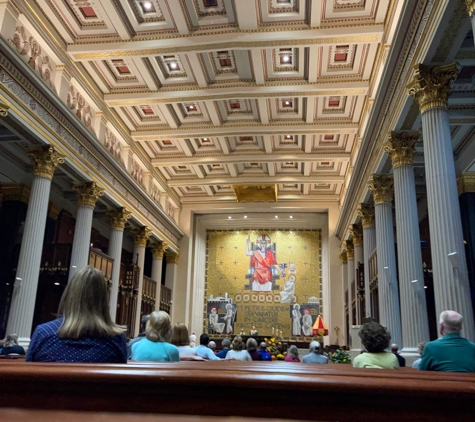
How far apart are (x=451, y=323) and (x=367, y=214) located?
10338 millimetres

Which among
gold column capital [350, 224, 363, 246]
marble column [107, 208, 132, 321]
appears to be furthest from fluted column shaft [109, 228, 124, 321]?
gold column capital [350, 224, 363, 246]

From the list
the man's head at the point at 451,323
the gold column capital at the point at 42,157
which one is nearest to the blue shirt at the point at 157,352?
the man's head at the point at 451,323

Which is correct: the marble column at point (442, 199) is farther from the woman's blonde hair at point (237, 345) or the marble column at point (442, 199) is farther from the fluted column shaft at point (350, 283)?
the fluted column shaft at point (350, 283)

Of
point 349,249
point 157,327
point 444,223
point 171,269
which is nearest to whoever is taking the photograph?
point 157,327

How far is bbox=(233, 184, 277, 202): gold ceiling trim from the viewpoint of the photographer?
20616 mm

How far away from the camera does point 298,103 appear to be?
14461 millimetres

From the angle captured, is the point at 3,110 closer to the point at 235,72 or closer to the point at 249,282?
the point at 235,72

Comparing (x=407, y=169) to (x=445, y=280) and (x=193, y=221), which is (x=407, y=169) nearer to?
(x=445, y=280)

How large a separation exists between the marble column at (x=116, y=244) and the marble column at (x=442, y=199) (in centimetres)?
1059

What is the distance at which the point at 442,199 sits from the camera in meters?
6.78

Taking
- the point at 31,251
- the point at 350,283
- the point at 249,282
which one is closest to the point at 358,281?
the point at 350,283

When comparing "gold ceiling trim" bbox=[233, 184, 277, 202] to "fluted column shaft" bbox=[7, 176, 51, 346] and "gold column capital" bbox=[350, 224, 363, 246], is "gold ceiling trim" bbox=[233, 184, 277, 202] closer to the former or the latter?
"gold column capital" bbox=[350, 224, 363, 246]

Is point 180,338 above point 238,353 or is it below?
above

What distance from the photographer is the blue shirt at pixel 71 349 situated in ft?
6.95
